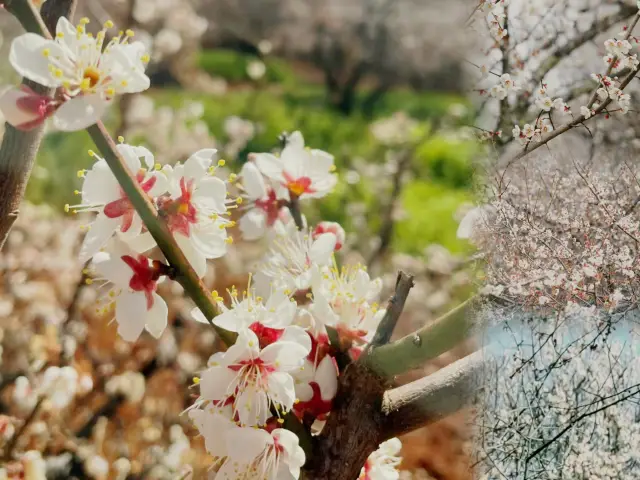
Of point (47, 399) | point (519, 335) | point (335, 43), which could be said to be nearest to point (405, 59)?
point (335, 43)

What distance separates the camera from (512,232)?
0.39 meters

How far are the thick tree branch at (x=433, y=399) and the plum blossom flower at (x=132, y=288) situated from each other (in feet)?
0.41

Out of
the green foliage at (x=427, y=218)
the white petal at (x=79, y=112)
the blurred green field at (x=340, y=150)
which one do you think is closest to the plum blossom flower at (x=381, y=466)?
the white petal at (x=79, y=112)

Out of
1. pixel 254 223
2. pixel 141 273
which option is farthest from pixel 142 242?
pixel 254 223

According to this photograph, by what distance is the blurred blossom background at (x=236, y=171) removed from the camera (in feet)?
2.69

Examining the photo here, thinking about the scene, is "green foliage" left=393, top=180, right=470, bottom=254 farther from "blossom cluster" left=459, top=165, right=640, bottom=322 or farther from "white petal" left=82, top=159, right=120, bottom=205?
"white petal" left=82, top=159, right=120, bottom=205

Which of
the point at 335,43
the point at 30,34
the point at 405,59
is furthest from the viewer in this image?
the point at 335,43

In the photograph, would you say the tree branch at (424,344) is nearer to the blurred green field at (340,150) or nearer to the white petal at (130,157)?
the white petal at (130,157)

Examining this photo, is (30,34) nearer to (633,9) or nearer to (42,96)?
(42,96)

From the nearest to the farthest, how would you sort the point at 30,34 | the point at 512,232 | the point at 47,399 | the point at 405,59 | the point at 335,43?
the point at 30,34, the point at 512,232, the point at 47,399, the point at 405,59, the point at 335,43

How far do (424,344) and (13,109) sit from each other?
21 cm

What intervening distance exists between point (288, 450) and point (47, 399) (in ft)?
1.38

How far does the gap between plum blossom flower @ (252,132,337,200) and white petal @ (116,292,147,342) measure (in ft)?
0.45

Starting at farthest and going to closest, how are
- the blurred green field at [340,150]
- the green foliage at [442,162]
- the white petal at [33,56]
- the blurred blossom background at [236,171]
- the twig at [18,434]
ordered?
1. the green foliage at [442,162]
2. the blurred green field at [340,150]
3. the blurred blossom background at [236,171]
4. the twig at [18,434]
5. the white petal at [33,56]
